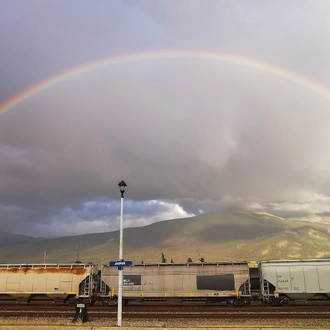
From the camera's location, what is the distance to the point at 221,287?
31.7 metres

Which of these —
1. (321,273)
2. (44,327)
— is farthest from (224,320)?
(321,273)

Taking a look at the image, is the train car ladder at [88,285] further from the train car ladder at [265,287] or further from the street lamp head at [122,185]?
the street lamp head at [122,185]

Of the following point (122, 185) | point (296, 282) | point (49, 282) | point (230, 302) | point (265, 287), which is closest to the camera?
point (122, 185)

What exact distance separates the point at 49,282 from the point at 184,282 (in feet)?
44.7

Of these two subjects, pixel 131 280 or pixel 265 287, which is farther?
pixel 131 280

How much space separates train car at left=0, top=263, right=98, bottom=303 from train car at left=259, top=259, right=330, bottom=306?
17.1 metres

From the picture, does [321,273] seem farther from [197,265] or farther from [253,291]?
[197,265]

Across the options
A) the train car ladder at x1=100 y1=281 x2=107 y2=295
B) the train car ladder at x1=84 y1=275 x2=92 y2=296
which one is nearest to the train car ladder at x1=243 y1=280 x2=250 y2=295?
the train car ladder at x1=100 y1=281 x2=107 y2=295

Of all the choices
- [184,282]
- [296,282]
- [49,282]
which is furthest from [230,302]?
[49,282]

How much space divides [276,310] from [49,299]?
22.3 m

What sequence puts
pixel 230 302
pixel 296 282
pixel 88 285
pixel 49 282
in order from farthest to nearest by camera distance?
pixel 49 282 < pixel 88 285 < pixel 230 302 < pixel 296 282

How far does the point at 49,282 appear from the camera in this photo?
34.3 m

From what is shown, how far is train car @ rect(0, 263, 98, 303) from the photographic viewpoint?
33812mm

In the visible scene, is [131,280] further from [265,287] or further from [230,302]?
[265,287]
